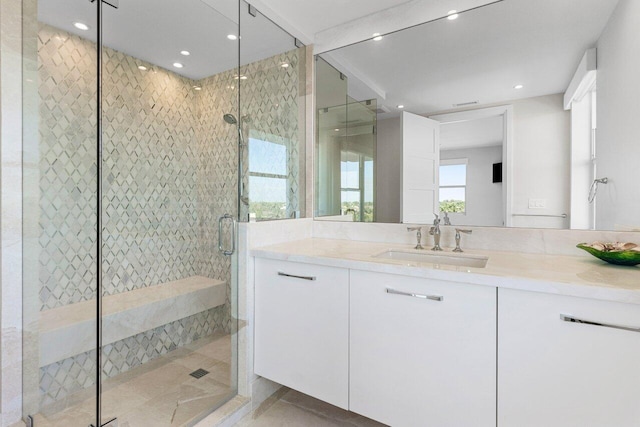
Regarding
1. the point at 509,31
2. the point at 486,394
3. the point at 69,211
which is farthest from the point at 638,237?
the point at 69,211

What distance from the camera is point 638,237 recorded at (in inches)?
56.0

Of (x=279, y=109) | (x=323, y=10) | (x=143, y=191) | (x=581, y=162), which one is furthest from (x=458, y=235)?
(x=143, y=191)

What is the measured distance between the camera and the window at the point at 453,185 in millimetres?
1852

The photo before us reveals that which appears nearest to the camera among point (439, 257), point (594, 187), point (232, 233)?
point (594, 187)

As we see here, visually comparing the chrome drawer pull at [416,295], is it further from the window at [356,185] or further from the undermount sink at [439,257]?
the window at [356,185]

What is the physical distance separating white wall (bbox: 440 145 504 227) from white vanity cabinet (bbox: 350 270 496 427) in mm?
740

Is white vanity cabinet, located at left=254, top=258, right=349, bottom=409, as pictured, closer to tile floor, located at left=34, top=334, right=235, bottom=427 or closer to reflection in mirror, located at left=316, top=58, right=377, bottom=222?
tile floor, located at left=34, top=334, right=235, bottom=427

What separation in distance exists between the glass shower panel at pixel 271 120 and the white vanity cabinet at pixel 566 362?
1.42 meters

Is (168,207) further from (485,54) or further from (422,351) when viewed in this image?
(485,54)

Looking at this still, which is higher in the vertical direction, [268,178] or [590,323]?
[268,178]

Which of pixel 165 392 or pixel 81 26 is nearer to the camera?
pixel 81 26

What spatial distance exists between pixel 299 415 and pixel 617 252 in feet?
5.58

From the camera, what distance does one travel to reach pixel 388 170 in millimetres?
2117

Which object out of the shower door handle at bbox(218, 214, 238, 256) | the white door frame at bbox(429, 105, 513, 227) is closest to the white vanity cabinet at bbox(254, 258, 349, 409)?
the shower door handle at bbox(218, 214, 238, 256)
